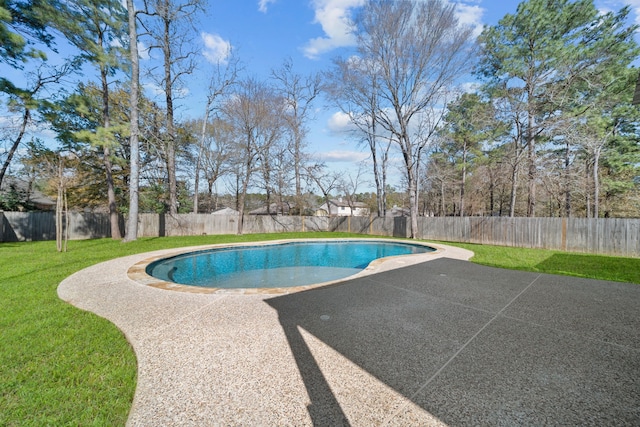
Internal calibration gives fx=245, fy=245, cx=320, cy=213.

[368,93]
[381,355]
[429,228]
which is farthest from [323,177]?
[381,355]

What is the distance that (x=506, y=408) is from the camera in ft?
4.90

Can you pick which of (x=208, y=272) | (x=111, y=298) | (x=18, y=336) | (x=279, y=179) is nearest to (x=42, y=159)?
(x=279, y=179)

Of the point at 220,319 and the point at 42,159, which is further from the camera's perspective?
the point at 42,159

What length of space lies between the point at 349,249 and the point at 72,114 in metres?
15.0

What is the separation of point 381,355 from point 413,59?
13553 millimetres

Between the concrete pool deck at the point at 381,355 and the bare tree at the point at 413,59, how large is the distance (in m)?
10.4

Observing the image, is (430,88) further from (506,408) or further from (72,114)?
(72,114)

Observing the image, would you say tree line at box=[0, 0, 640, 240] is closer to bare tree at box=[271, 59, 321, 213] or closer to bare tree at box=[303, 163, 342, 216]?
bare tree at box=[271, 59, 321, 213]

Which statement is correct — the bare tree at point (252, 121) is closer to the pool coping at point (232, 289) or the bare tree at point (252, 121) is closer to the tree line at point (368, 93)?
the tree line at point (368, 93)

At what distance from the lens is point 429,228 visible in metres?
12.9

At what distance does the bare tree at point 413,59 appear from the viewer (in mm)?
11070

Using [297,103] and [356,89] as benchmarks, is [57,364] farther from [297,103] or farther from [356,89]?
[297,103]

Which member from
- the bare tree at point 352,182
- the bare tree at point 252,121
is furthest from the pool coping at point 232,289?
the bare tree at point 352,182

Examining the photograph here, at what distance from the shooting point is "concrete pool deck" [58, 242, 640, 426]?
4.84ft
